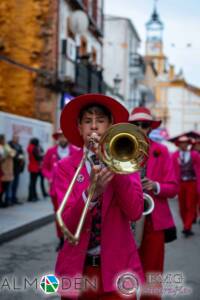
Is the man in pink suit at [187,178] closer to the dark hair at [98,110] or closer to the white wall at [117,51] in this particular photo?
the dark hair at [98,110]

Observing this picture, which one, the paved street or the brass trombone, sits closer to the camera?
the brass trombone

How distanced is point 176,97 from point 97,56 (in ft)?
124

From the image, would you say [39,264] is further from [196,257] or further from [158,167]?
[158,167]

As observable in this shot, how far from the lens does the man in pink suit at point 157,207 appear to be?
446 centimetres

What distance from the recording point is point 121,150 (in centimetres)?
284

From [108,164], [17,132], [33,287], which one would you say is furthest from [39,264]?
[17,132]

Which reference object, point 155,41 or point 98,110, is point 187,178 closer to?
point 98,110

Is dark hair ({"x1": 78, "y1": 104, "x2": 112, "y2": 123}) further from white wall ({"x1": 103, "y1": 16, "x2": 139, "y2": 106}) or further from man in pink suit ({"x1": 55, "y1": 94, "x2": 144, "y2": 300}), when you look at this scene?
white wall ({"x1": 103, "y1": 16, "x2": 139, "y2": 106})

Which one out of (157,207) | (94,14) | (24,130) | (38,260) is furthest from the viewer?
(94,14)

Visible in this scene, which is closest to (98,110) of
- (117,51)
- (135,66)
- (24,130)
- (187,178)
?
(187,178)

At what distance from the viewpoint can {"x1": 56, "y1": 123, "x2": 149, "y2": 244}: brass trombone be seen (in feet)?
9.07

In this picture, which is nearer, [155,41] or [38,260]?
[38,260]

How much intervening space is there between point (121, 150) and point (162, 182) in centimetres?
190

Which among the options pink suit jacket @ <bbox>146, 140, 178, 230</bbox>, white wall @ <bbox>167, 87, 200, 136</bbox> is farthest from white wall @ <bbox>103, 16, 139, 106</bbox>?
pink suit jacket @ <bbox>146, 140, 178, 230</bbox>
